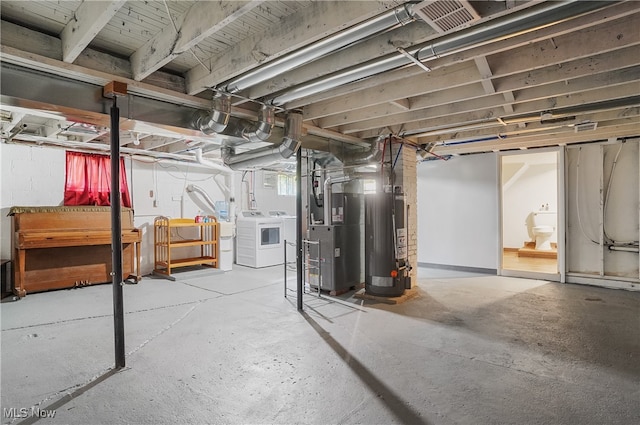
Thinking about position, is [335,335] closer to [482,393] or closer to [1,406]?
[482,393]

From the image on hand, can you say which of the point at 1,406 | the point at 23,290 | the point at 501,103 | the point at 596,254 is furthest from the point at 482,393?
the point at 23,290

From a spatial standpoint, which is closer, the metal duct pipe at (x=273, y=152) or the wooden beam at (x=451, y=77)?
the wooden beam at (x=451, y=77)

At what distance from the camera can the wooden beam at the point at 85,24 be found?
183 centimetres

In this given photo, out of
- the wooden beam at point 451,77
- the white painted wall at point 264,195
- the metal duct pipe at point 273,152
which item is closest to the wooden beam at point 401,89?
the wooden beam at point 451,77

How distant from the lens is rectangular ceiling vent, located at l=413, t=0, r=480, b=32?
168 cm

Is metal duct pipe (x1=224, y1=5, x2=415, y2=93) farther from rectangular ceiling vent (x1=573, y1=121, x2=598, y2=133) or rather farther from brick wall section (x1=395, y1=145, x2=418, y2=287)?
rectangular ceiling vent (x1=573, y1=121, x2=598, y2=133)

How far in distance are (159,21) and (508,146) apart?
17.3ft

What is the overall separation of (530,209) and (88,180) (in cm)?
912

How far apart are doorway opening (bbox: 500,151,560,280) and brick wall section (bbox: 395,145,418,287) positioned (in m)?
3.00

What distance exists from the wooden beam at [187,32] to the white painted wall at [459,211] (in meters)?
5.42

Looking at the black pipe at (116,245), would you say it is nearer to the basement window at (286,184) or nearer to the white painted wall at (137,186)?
the white painted wall at (137,186)

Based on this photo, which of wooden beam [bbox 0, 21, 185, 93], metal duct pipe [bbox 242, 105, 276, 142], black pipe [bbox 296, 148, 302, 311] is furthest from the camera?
black pipe [bbox 296, 148, 302, 311]

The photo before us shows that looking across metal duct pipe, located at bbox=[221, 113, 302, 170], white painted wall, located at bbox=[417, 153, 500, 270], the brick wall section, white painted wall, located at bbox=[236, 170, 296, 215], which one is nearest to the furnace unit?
the brick wall section

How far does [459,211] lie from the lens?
20.9ft
